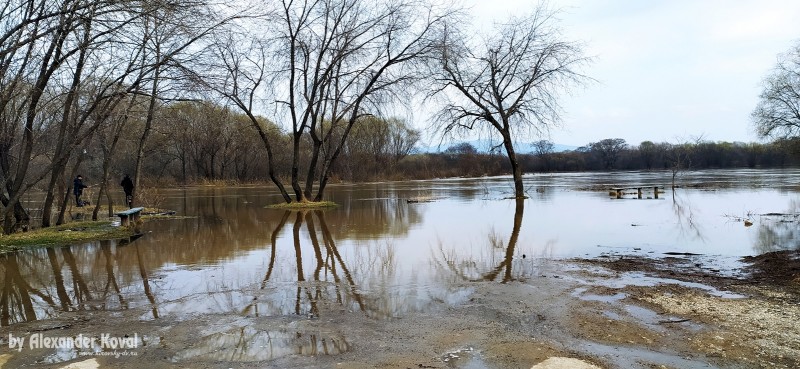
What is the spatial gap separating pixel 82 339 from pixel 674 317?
20.0ft

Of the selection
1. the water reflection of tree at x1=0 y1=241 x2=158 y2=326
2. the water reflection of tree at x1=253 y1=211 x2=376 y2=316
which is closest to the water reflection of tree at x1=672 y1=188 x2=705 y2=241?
the water reflection of tree at x1=253 y1=211 x2=376 y2=316

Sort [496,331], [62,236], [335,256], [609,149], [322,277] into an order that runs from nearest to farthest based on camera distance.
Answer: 1. [496,331]
2. [322,277]
3. [335,256]
4. [62,236]
5. [609,149]

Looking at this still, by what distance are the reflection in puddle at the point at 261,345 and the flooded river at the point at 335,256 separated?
3 centimetres

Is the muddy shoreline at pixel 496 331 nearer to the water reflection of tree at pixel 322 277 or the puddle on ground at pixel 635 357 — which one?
the puddle on ground at pixel 635 357

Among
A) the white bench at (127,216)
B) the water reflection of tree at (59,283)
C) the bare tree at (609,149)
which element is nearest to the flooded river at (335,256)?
the water reflection of tree at (59,283)

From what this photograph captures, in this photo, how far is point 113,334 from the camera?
17.7 feet

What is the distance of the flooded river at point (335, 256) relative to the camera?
672 cm

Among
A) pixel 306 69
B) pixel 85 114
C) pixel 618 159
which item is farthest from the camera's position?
pixel 618 159

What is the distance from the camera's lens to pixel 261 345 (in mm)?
5020

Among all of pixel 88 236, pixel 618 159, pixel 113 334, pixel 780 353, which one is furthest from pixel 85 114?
pixel 618 159

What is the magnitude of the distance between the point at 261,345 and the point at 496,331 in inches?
90.7

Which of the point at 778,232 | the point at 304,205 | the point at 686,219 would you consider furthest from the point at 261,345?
the point at 304,205

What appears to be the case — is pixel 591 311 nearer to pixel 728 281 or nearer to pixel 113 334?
pixel 728 281

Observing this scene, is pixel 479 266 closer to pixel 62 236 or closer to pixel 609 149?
pixel 62 236
